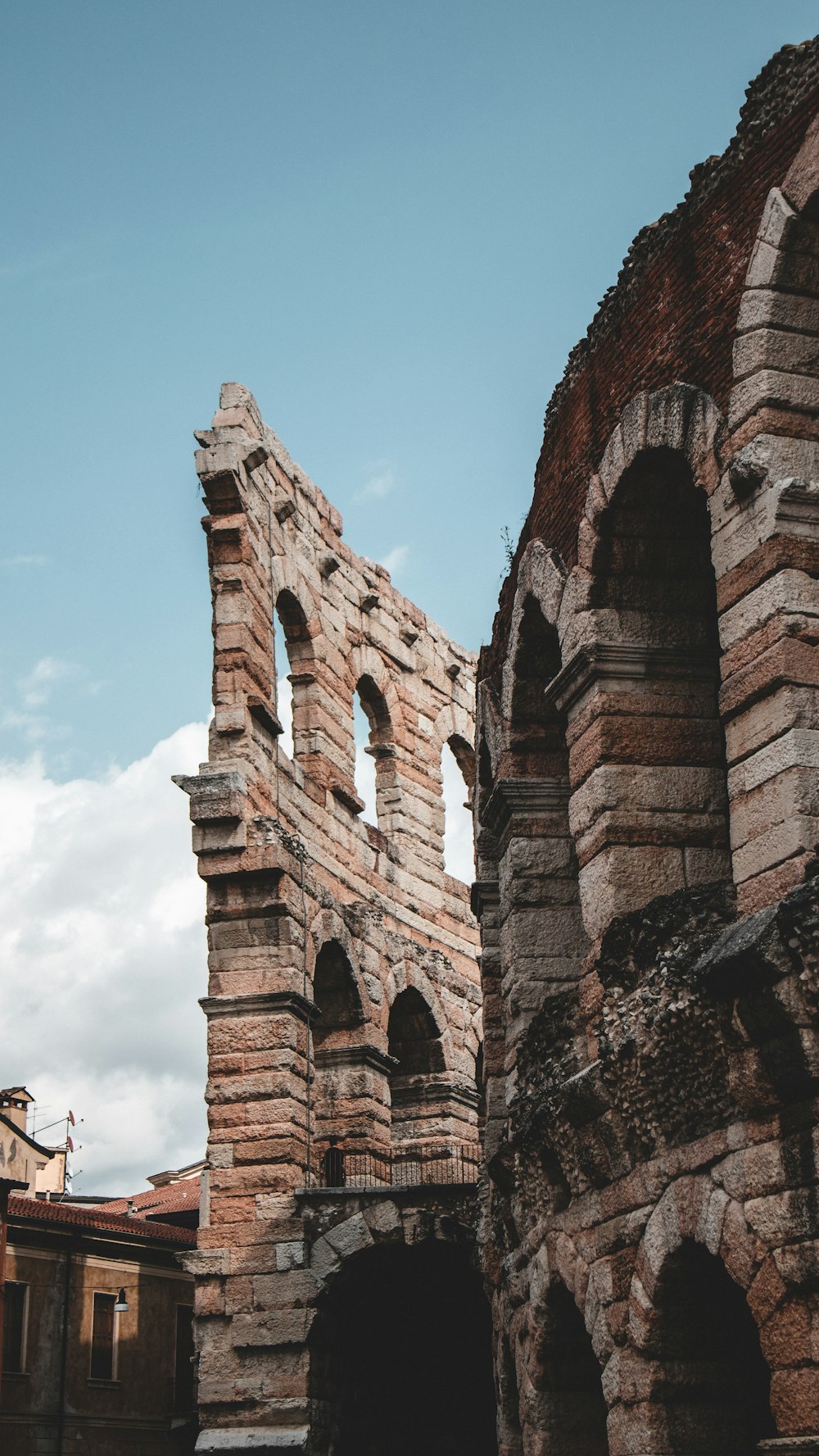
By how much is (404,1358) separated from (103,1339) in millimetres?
9693

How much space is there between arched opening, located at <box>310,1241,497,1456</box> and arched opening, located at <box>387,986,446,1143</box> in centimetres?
216

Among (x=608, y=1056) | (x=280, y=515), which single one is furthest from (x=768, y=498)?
(x=280, y=515)

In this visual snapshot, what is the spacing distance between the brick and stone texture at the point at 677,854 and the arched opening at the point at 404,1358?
430cm

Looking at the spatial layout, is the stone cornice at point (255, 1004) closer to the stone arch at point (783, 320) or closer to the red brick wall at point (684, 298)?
the red brick wall at point (684, 298)

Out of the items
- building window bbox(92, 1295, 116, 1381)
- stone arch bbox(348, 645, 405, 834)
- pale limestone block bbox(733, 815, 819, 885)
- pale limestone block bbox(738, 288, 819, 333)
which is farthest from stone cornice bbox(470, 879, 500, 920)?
building window bbox(92, 1295, 116, 1381)

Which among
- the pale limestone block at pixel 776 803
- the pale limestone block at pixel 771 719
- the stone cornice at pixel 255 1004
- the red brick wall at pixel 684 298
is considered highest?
the red brick wall at pixel 684 298

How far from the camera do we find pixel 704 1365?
21.7 ft

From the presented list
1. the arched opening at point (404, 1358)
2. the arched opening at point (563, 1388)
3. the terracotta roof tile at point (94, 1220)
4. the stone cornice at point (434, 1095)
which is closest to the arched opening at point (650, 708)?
the arched opening at point (563, 1388)

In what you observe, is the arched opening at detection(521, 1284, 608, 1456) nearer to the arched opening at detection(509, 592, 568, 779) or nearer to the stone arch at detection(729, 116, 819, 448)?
the arched opening at detection(509, 592, 568, 779)

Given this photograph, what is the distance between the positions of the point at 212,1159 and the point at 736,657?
8.60 metres

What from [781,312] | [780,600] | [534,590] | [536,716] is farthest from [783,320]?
[536,716]

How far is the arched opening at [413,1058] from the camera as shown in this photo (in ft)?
56.5

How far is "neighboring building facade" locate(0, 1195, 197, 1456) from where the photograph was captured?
22344 millimetres

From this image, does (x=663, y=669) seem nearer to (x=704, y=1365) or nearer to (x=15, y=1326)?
(x=704, y=1365)
